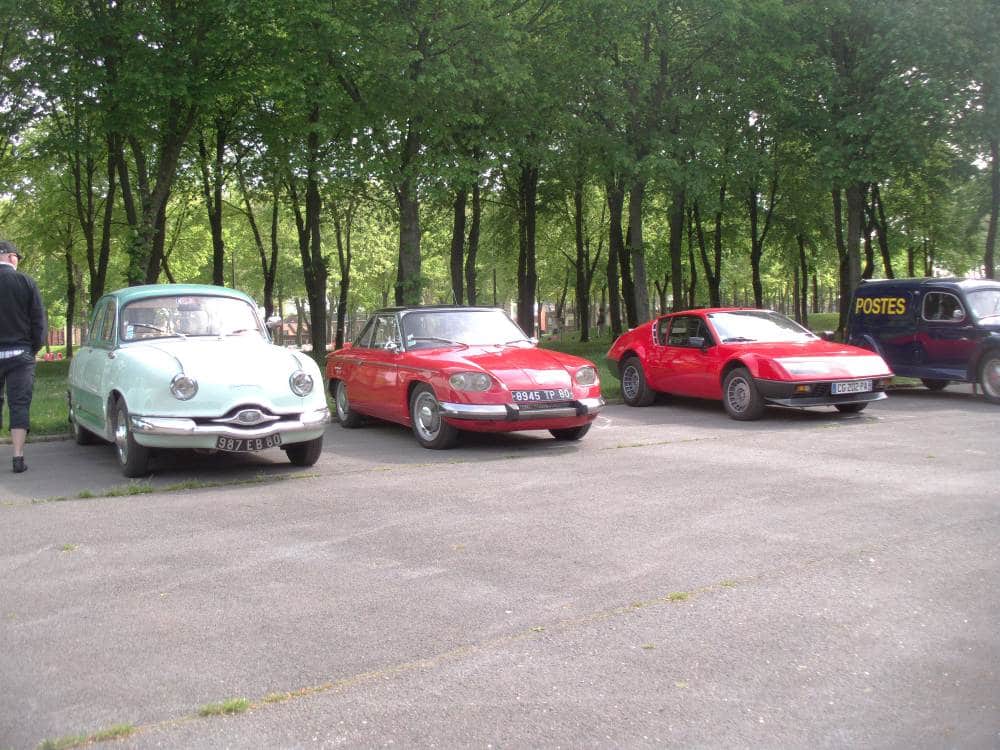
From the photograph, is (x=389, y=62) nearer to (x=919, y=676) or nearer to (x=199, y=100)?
(x=199, y=100)

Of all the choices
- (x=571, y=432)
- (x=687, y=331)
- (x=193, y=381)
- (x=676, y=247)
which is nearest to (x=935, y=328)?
(x=687, y=331)

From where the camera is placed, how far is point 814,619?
433cm

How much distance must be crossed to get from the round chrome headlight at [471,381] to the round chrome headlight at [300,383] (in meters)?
1.78

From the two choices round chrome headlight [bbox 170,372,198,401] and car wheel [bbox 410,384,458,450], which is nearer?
round chrome headlight [bbox 170,372,198,401]

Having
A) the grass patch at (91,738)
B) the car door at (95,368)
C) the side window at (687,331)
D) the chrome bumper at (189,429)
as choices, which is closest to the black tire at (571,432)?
the side window at (687,331)

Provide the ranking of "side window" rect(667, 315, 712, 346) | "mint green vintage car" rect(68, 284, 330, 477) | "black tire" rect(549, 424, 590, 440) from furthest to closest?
"side window" rect(667, 315, 712, 346) < "black tire" rect(549, 424, 590, 440) < "mint green vintage car" rect(68, 284, 330, 477)

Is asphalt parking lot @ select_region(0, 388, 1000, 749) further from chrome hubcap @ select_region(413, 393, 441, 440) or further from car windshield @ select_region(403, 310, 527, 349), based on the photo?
car windshield @ select_region(403, 310, 527, 349)

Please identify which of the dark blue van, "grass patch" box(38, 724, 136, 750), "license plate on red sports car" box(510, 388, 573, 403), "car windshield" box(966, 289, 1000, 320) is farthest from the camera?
"car windshield" box(966, 289, 1000, 320)

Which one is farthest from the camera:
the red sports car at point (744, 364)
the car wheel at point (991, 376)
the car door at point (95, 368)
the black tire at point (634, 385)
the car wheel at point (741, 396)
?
the black tire at point (634, 385)

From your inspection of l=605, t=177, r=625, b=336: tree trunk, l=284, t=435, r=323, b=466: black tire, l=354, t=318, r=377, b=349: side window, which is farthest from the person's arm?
l=605, t=177, r=625, b=336: tree trunk

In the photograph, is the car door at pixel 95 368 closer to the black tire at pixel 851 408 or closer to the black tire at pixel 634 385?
the black tire at pixel 634 385

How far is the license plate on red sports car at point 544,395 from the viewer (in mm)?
9874

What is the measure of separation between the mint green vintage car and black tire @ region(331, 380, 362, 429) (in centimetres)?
262

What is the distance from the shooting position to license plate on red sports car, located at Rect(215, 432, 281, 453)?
817 centimetres
